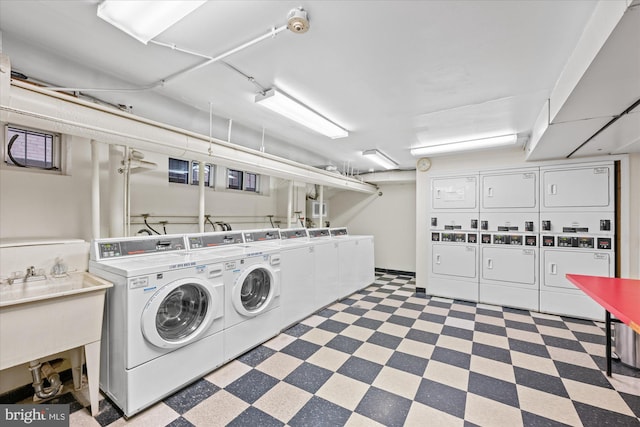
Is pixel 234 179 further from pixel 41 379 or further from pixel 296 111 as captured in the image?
pixel 41 379

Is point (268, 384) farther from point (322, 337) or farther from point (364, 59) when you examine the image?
point (364, 59)

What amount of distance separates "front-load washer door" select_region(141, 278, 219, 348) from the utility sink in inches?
13.2

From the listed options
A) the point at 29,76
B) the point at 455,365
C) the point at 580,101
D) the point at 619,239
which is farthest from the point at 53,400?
the point at 619,239

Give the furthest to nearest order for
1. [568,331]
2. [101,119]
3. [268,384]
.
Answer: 1. [568,331]
2. [268,384]
3. [101,119]

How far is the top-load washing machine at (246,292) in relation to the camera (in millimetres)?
2354

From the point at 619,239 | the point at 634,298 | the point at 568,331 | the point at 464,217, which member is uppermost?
the point at 464,217

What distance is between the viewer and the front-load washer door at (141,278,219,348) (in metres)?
1.83

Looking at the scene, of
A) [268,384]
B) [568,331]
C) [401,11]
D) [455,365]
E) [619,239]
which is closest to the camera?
[401,11]

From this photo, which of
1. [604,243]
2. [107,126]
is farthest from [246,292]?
A: [604,243]

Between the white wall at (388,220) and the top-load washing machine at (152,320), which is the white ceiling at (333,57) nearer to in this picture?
the top-load washing machine at (152,320)

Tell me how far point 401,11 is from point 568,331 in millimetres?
3892

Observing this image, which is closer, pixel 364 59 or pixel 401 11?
pixel 401 11

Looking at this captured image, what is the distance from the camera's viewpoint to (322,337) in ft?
9.45

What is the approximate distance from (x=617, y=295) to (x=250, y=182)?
15.4 ft
